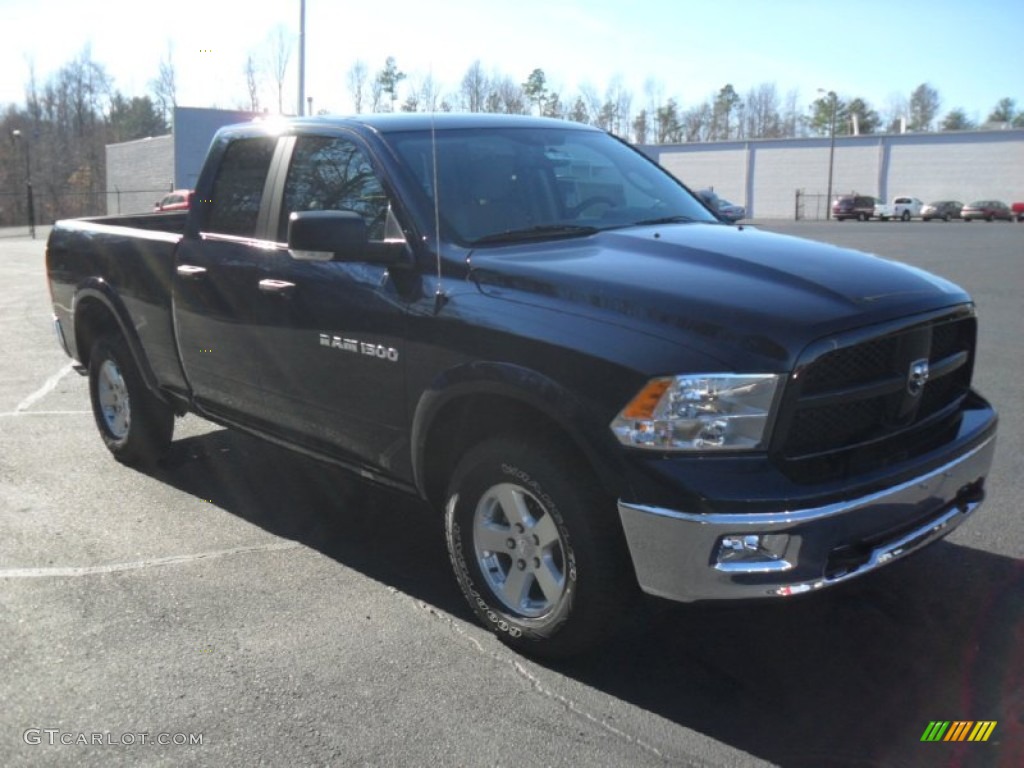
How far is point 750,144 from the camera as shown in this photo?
7694cm

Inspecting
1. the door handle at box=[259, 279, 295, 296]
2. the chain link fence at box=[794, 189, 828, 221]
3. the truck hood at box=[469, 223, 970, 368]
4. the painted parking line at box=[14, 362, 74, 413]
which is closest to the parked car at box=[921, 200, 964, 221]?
the chain link fence at box=[794, 189, 828, 221]

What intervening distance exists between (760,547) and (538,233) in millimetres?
1728

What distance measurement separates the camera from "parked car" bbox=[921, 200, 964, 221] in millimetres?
59750

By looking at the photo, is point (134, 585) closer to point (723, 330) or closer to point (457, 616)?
point (457, 616)

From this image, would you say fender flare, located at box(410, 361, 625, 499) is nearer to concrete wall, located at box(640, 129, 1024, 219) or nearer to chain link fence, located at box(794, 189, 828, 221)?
chain link fence, located at box(794, 189, 828, 221)

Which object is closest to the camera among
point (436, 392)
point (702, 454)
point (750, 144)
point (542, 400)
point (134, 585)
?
point (702, 454)

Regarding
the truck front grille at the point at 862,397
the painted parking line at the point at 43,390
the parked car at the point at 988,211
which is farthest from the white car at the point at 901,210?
the truck front grille at the point at 862,397

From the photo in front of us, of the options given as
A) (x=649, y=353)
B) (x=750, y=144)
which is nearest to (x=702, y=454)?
(x=649, y=353)

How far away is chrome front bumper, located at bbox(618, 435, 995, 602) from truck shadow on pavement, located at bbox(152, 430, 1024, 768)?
0.48ft

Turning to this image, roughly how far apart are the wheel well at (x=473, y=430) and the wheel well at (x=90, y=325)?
2.98 metres

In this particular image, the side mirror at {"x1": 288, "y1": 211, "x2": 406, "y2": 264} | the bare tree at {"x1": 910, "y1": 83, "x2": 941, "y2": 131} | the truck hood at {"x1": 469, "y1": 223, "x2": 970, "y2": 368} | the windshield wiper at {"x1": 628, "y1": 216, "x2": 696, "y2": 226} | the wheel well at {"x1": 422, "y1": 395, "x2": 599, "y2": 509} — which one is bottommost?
→ the wheel well at {"x1": 422, "y1": 395, "x2": 599, "y2": 509}

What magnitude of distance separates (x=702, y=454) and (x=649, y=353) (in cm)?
36

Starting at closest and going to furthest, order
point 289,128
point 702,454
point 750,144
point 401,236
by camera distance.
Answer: point 702,454
point 401,236
point 289,128
point 750,144

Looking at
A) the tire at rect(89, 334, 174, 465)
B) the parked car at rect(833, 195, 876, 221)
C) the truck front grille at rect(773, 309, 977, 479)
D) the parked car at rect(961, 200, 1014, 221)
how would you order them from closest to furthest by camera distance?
the truck front grille at rect(773, 309, 977, 479), the tire at rect(89, 334, 174, 465), the parked car at rect(961, 200, 1014, 221), the parked car at rect(833, 195, 876, 221)
